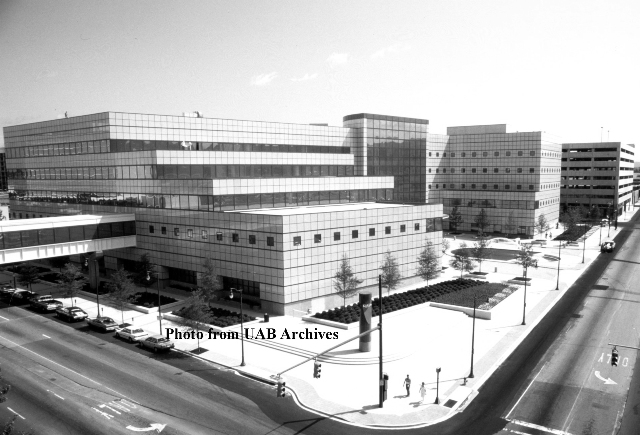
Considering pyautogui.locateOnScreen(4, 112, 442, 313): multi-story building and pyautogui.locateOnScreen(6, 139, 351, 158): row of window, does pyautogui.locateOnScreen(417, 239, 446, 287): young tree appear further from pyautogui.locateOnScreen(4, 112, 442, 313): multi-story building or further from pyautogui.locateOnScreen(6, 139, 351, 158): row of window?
pyautogui.locateOnScreen(6, 139, 351, 158): row of window

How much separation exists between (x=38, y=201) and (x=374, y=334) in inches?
2719

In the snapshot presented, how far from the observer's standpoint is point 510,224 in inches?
4291

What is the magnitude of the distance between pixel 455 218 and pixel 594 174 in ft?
220

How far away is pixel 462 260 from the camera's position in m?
67.1

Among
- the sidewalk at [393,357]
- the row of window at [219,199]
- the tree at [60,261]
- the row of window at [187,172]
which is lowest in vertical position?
the sidewalk at [393,357]

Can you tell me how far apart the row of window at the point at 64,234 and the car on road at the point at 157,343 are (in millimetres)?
21732

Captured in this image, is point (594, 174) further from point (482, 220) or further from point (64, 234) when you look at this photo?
point (64, 234)

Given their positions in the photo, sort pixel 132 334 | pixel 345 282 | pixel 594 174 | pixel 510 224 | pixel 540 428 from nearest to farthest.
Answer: pixel 540 428
pixel 132 334
pixel 345 282
pixel 510 224
pixel 594 174

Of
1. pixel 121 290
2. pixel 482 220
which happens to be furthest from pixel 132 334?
pixel 482 220

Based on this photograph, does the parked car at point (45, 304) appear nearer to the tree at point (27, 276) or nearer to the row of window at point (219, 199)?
the tree at point (27, 276)

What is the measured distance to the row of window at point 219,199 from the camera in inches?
2279

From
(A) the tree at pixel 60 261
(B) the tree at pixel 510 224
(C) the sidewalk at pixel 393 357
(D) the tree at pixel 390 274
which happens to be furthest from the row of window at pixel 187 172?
(B) the tree at pixel 510 224

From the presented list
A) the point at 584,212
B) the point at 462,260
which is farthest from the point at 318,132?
the point at 584,212

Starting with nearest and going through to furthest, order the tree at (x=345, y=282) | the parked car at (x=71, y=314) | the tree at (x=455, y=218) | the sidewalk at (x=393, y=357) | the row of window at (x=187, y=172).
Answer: the sidewalk at (x=393, y=357) → the parked car at (x=71, y=314) → the tree at (x=345, y=282) → the row of window at (x=187, y=172) → the tree at (x=455, y=218)
